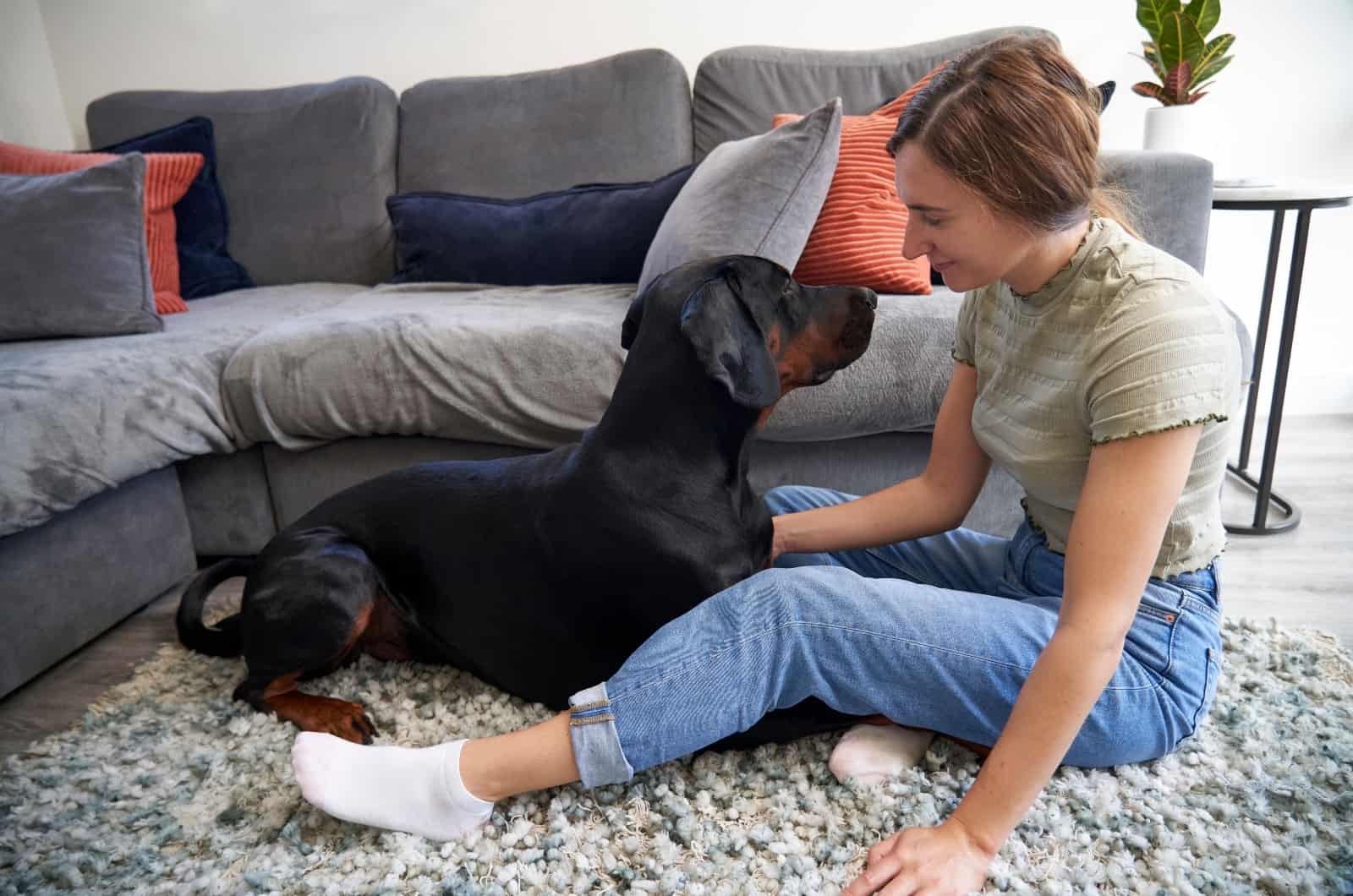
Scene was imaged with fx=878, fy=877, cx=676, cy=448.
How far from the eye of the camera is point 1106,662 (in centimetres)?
101

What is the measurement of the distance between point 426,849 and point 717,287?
0.88m

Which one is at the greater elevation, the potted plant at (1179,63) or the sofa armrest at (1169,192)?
the potted plant at (1179,63)

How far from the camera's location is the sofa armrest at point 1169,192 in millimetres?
1981

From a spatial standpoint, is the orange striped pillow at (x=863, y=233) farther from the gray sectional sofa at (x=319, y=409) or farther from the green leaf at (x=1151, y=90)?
the green leaf at (x=1151, y=90)

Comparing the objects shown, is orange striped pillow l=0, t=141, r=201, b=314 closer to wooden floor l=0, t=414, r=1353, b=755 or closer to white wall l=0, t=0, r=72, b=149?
white wall l=0, t=0, r=72, b=149

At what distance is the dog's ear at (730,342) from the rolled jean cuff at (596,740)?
0.45m

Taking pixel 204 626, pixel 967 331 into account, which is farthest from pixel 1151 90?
pixel 204 626

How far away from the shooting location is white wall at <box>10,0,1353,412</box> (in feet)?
9.66

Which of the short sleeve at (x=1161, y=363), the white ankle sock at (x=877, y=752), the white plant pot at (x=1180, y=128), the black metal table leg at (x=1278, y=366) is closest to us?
the short sleeve at (x=1161, y=363)

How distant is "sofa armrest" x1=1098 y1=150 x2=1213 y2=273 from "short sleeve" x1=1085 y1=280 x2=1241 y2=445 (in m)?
1.04

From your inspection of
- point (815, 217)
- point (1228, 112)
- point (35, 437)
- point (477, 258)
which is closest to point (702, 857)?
point (815, 217)

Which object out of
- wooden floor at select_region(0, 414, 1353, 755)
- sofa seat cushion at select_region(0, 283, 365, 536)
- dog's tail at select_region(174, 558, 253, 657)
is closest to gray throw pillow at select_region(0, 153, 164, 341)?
sofa seat cushion at select_region(0, 283, 365, 536)

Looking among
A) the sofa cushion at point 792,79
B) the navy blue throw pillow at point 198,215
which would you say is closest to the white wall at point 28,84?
the navy blue throw pillow at point 198,215

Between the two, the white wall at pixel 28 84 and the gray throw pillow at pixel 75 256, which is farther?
the white wall at pixel 28 84
